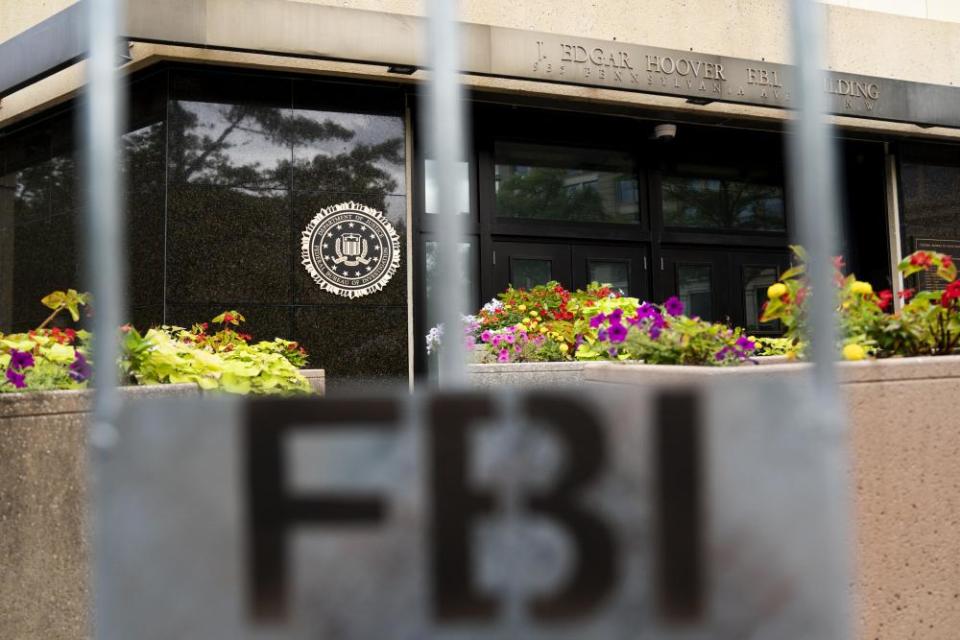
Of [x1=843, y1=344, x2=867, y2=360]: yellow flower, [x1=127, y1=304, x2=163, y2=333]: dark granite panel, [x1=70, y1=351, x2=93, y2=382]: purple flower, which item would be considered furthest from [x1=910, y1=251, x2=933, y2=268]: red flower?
[x1=127, y1=304, x2=163, y2=333]: dark granite panel

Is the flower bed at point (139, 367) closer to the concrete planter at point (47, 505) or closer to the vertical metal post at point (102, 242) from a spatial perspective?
the concrete planter at point (47, 505)

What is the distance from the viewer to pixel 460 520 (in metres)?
1.20

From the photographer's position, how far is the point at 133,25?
735 centimetres

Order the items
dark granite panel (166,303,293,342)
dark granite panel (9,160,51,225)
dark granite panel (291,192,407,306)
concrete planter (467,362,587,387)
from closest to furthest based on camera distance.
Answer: concrete planter (467,362,587,387) < dark granite panel (166,303,293,342) < dark granite panel (291,192,407,306) < dark granite panel (9,160,51,225)

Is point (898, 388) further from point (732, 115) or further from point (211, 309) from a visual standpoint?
point (732, 115)

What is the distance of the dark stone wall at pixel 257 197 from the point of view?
830cm

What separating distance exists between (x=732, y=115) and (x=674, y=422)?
9.66 meters

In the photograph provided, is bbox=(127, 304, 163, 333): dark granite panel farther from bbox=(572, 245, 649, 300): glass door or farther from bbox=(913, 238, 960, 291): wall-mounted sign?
bbox=(913, 238, 960, 291): wall-mounted sign

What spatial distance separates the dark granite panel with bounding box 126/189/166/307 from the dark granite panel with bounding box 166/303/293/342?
23 centimetres

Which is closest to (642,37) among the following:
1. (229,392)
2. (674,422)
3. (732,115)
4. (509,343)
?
(732,115)

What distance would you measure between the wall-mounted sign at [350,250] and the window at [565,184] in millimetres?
1608

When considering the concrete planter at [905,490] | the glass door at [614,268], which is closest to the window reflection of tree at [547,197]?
the glass door at [614,268]

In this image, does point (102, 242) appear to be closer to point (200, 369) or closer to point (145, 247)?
point (200, 369)

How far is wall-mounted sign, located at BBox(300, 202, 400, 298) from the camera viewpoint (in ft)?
28.5
